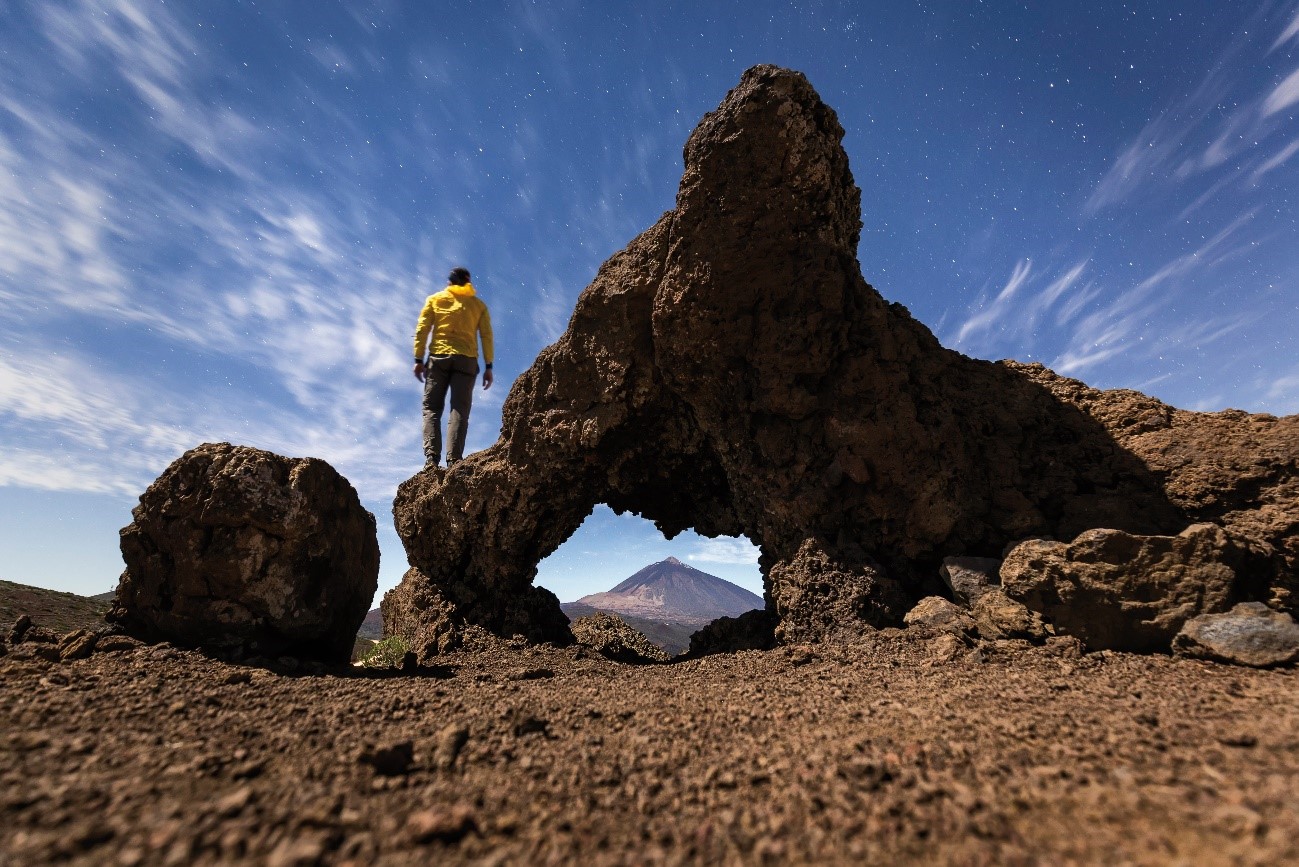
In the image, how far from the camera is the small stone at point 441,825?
192 cm

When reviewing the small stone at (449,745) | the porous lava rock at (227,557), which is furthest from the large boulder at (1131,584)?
the porous lava rock at (227,557)

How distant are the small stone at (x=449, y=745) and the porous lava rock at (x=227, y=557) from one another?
3381 millimetres

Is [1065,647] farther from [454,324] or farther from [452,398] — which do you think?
[454,324]

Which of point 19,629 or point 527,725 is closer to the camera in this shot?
point 527,725

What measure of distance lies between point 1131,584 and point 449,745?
524 centimetres

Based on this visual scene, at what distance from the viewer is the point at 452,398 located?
9.09 meters

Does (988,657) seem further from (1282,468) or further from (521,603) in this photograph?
(521,603)

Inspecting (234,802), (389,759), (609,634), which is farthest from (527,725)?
(609,634)

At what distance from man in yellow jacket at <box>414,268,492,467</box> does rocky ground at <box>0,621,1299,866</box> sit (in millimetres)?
5255

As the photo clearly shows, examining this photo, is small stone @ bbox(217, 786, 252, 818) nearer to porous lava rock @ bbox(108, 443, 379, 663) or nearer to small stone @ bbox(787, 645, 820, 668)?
porous lava rock @ bbox(108, 443, 379, 663)

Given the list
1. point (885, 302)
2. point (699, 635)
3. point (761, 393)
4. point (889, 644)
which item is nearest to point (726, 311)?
point (761, 393)

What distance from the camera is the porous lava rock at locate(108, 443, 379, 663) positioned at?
5.09 meters

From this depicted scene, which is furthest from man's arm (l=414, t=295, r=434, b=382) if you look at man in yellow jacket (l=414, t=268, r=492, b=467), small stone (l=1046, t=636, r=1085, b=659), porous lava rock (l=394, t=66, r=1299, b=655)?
small stone (l=1046, t=636, r=1085, b=659)

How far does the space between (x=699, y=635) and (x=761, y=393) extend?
367 cm
